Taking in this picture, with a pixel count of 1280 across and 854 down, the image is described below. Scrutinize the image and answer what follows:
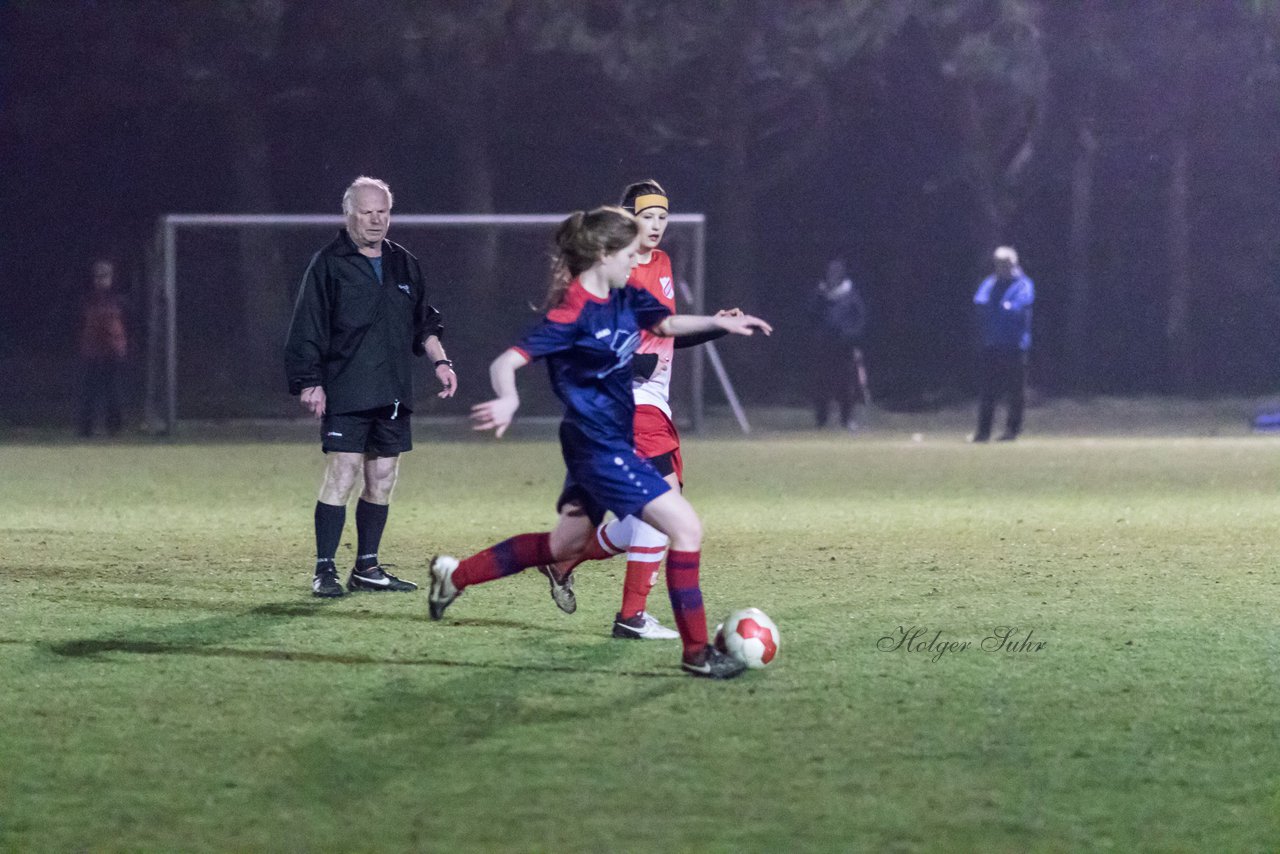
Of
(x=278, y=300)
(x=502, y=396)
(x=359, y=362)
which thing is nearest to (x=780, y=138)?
(x=278, y=300)

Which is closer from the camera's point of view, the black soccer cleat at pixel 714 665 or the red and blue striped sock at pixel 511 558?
the black soccer cleat at pixel 714 665

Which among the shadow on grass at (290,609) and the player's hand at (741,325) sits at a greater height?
the player's hand at (741,325)

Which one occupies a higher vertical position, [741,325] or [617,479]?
[741,325]

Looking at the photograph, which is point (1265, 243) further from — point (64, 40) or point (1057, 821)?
point (1057, 821)

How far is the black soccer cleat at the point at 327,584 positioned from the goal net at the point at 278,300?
12646 mm

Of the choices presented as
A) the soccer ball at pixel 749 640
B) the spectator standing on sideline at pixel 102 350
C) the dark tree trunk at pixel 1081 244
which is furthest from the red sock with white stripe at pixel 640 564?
the dark tree trunk at pixel 1081 244

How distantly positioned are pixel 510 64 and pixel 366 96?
2.32 meters

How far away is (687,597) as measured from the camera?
20.7 ft

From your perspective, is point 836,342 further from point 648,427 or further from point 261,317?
point 648,427

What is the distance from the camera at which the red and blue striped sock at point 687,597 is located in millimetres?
6316

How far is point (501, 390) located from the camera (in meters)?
6.22

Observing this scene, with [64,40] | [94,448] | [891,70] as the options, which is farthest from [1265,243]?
[94,448]

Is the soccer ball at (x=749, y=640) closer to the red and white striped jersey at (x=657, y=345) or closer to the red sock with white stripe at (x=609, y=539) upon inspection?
the red sock with white stripe at (x=609, y=539)

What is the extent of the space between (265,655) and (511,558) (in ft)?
3.07
